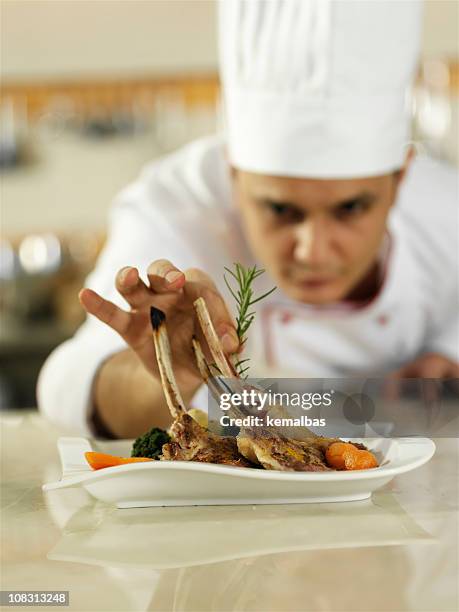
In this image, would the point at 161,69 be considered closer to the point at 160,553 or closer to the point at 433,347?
the point at 433,347

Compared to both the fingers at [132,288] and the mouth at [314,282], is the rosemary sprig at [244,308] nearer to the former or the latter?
the fingers at [132,288]

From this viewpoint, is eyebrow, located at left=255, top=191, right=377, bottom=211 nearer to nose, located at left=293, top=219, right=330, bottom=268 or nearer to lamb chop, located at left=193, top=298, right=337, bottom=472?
nose, located at left=293, top=219, right=330, bottom=268

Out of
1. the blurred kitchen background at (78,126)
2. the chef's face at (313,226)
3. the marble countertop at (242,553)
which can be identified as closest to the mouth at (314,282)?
the chef's face at (313,226)

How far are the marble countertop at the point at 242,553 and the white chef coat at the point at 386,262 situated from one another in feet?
1.67

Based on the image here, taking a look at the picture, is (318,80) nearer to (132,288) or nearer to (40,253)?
(132,288)

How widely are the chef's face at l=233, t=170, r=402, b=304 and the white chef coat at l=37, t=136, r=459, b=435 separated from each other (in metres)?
0.11

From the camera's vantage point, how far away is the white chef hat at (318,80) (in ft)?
2.66

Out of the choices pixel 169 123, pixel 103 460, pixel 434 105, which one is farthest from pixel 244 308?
pixel 169 123

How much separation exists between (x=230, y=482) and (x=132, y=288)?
5.3 inches

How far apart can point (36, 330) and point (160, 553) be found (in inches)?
73.1

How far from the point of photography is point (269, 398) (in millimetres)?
534

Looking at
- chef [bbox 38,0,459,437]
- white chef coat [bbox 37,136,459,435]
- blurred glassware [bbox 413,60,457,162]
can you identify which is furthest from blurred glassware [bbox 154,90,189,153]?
chef [bbox 38,0,459,437]

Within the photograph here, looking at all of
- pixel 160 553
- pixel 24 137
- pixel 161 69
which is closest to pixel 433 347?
pixel 160 553

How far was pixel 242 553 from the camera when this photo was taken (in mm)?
467
